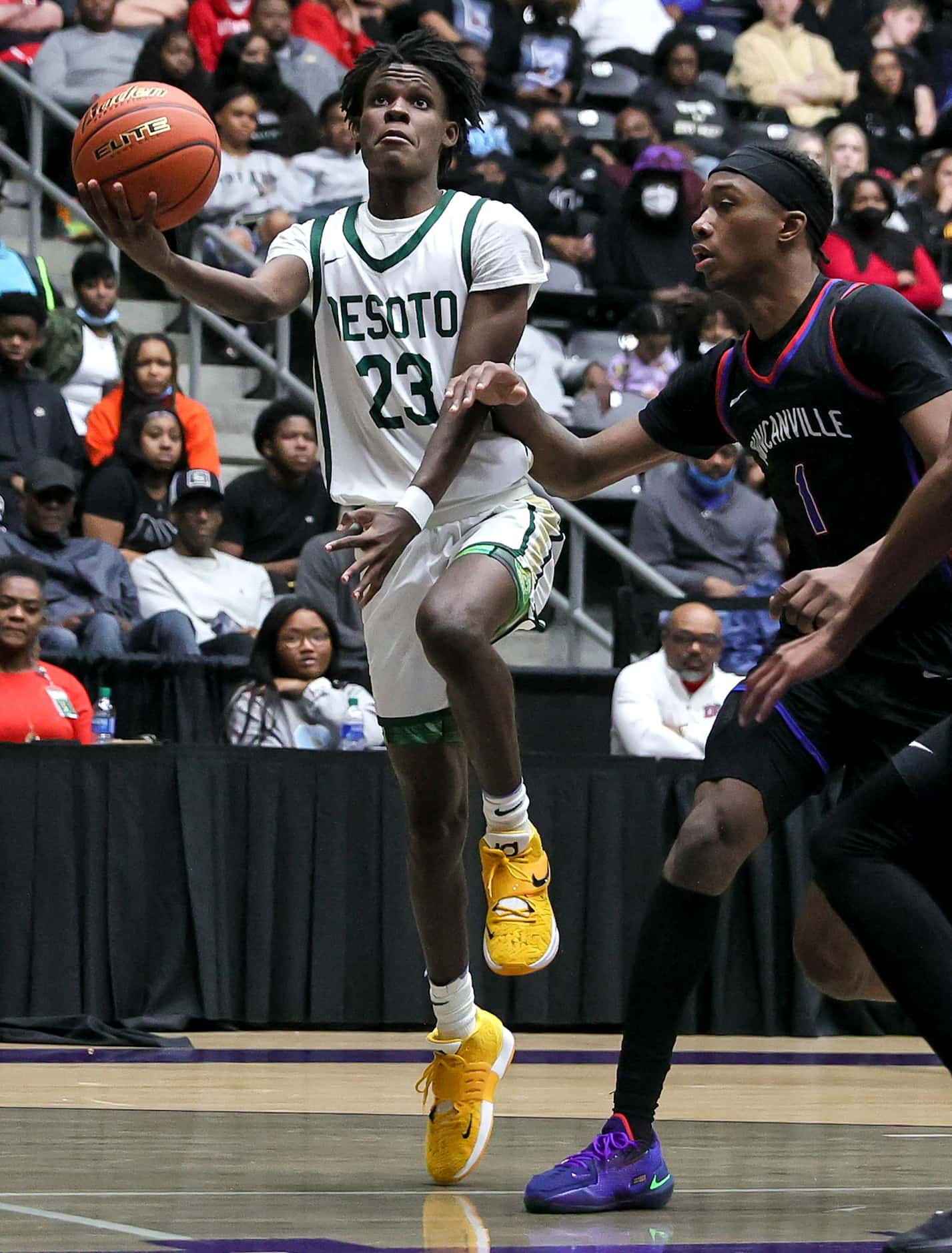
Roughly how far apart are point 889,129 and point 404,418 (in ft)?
37.0

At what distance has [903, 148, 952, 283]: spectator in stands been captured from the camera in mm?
14070

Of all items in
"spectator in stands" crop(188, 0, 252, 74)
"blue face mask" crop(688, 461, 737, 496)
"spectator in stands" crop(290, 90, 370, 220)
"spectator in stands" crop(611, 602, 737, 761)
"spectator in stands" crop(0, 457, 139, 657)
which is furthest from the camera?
"spectator in stands" crop(188, 0, 252, 74)

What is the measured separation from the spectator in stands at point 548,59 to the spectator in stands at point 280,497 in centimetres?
480

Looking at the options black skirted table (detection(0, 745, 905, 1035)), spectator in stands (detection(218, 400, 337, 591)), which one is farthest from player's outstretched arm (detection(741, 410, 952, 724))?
spectator in stands (detection(218, 400, 337, 591))

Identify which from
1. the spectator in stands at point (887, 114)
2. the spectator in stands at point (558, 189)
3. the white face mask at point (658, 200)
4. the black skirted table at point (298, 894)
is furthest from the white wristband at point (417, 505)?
the spectator in stands at point (887, 114)

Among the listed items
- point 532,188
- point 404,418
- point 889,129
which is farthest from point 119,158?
point 889,129

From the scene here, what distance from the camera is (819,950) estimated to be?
4020mm

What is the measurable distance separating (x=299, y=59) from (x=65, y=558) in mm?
4933

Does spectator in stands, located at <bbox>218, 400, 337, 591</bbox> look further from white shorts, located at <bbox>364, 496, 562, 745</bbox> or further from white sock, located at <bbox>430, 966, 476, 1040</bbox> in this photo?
white sock, located at <bbox>430, 966, 476, 1040</bbox>

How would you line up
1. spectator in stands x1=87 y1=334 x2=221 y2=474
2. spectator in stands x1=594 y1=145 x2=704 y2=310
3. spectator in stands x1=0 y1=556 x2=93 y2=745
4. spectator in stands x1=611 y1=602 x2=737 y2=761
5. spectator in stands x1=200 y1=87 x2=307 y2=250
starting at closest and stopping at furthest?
1. spectator in stands x1=0 y1=556 x2=93 y2=745
2. spectator in stands x1=611 y1=602 x2=737 y2=761
3. spectator in stands x1=87 y1=334 x2=221 y2=474
4. spectator in stands x1=200 y1=87 x2=307 y2=250
5. spectator in stands x1=594 y1=145 x2=704 y2=310

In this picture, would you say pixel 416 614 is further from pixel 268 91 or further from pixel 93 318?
pixel 268 91

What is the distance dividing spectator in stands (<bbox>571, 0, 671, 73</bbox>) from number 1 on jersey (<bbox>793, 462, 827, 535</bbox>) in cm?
1109

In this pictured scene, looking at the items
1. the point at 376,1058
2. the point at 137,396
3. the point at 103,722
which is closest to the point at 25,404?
the point at 137,396

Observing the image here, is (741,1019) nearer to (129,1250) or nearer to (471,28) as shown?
(129,1250)
